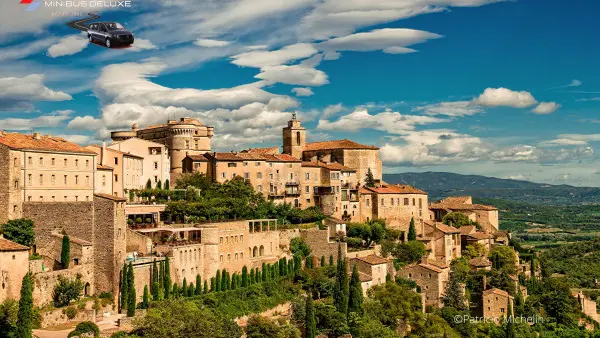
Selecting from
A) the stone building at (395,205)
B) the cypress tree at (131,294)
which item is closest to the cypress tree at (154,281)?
the cypress tree at (131,294)

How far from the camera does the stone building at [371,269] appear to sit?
62.5m

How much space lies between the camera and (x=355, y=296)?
5691 centimetres

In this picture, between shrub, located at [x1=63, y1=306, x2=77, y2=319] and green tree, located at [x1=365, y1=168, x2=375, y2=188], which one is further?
green tree, located at [x1=365, y1=168, x2=375, y2=188]

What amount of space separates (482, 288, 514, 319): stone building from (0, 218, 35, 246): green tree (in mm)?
45545

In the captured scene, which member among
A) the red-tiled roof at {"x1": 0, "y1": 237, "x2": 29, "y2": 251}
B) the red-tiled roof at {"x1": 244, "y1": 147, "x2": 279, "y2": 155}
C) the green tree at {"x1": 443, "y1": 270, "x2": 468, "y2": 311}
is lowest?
the green tree at {"x1": 443, "y1": 270, "x2": 468, "y2": 311}

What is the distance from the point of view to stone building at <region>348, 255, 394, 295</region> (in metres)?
62.5

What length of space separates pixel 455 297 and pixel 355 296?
1529cm

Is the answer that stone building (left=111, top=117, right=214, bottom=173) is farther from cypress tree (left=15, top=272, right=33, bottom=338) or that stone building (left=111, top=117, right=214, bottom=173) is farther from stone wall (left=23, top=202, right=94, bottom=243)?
cypress tree (left=15, top=272, right=33, bottom=338)

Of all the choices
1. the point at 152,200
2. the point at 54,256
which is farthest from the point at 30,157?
the point at 152,200

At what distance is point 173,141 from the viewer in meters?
74.9

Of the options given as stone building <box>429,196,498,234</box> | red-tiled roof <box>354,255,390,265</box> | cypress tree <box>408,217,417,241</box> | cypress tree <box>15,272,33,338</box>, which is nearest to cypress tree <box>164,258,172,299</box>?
cypress tree <box>15,272,33,338</box>

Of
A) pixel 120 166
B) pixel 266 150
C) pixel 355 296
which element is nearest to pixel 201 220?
pixel 120 166

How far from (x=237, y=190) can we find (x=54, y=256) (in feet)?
84.2

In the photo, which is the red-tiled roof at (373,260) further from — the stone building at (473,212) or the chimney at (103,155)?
the stone building at (473,212)
